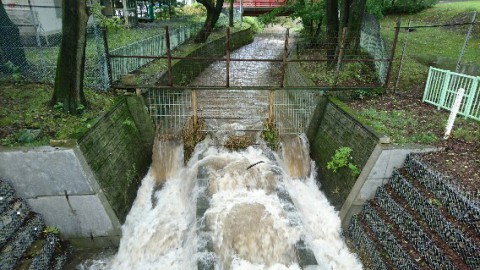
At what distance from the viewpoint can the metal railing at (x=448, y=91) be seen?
8.17m

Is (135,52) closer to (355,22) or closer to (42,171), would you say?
(42,171)

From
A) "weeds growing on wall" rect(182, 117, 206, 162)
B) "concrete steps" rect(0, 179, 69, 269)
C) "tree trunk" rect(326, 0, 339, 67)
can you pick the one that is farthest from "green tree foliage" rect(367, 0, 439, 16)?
"concrete steps" rect(0, 179, 69, 269)

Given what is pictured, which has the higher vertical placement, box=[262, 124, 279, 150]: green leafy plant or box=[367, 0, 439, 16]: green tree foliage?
box=[367, 0, 439, 16]: green tree foliage

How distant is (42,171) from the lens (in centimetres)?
660

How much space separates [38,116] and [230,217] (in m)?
5.48

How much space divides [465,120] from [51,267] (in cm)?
1046

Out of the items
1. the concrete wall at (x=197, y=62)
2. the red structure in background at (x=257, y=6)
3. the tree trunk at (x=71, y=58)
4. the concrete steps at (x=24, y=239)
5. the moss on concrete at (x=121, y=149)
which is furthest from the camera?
the red structure in background at (x=257, y=6)

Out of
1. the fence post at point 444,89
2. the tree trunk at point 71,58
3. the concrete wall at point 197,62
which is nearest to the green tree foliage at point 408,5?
the concrete wall at point 197,62

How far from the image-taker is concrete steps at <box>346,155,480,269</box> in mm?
5375

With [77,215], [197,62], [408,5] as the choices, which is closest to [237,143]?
[77,215]

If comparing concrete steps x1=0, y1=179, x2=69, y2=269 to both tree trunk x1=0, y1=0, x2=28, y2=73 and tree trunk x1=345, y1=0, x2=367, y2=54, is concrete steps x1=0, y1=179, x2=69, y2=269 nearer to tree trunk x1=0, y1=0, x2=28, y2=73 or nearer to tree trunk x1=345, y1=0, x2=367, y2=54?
tree trunk x1=0, y1=0, x2=28, y2=73

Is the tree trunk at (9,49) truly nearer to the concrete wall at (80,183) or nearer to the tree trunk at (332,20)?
the concrete wall at (80,183)

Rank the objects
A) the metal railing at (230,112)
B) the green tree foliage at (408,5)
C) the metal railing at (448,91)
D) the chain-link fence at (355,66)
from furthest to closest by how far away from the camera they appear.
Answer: the green tree foliage at (408,5) → the chain-link fence at (355,66) → the metal railing at (230,112) → the metal railing at (448,91)

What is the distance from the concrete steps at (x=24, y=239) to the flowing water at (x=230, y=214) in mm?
717
